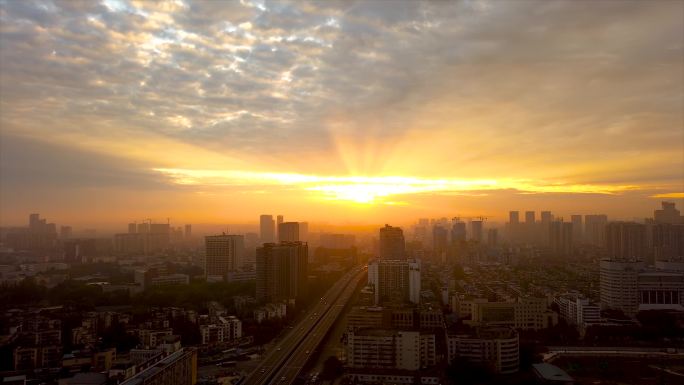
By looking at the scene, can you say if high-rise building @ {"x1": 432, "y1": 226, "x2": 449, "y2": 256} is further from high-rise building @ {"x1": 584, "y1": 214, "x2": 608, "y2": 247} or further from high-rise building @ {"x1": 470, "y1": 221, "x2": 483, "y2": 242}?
high-rise building @ {"x1": 584, "y1": 214, "x2": 608, "y2": 247}

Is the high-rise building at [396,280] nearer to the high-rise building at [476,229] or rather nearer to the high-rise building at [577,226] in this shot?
the high-rise building at [476,229]

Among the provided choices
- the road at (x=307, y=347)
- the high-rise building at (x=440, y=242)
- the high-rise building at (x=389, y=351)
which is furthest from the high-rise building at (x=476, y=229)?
the high-rise building at (x=389, y=351)

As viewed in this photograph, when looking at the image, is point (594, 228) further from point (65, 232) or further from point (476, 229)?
point (65, 232)

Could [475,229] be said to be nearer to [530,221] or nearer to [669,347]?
[530,221]

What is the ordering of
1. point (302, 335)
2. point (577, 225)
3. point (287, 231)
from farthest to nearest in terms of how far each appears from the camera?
point (577, 225)
point (287, 231)
point (302, 335)

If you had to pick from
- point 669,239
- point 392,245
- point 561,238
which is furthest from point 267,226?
point 669,239

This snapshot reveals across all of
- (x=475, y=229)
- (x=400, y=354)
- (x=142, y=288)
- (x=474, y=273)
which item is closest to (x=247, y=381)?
(x=400, y=354)
